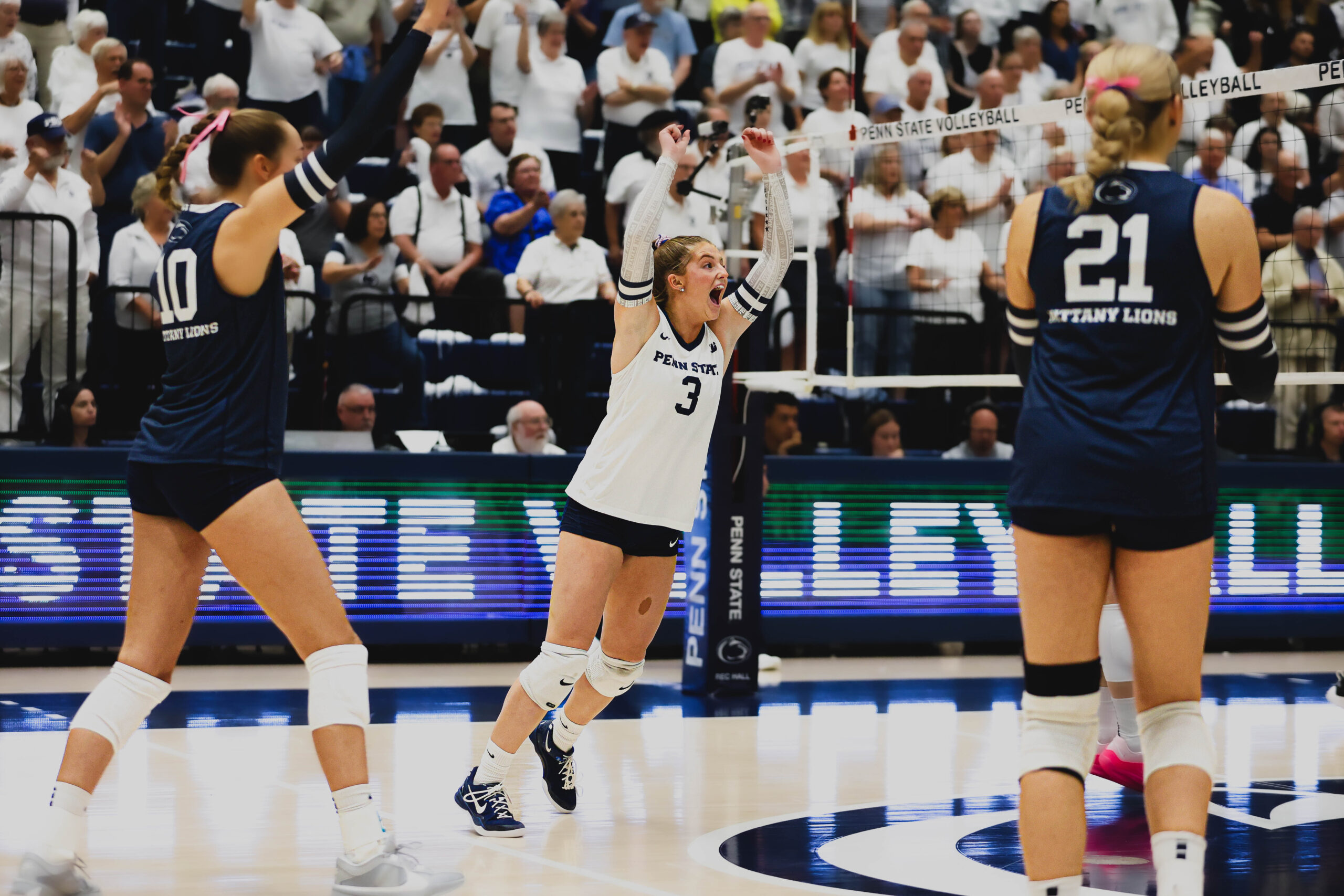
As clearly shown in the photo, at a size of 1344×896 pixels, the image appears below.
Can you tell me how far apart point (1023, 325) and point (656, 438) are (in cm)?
181

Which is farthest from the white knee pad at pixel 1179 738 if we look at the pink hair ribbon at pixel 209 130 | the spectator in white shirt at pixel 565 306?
the spectator in white shirt at pixel 565 306

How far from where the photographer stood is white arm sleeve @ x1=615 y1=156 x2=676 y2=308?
5105 mm

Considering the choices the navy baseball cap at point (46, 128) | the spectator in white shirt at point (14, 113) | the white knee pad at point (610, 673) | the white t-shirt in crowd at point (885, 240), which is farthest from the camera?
the white t-shirt in crowd at point (885, 240)

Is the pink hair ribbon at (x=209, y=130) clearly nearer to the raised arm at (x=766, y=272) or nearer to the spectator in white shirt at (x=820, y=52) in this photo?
the raised arm at (x=766, y=272)

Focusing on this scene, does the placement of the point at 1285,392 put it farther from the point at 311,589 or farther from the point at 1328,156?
the point at 311,589

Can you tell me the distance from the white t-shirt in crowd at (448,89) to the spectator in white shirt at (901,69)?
3.32 metres

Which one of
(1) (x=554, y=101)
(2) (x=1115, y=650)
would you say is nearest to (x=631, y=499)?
(2) (x=1115, y=650)

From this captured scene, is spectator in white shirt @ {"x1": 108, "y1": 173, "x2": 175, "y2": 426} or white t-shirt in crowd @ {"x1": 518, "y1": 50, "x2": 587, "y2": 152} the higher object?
white t-shirt in crowd @ {"x1": 518, "y1": 50, "x2": 587, "y2": 152}

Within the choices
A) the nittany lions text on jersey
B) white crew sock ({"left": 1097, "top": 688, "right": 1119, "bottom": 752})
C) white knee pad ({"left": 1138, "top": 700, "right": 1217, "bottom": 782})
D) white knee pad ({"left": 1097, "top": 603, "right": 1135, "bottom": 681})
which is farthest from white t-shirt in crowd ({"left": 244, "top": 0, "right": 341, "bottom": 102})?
white knee pad ({"left": 1138, "top": 700, "right": 1217, "bottom": 782})

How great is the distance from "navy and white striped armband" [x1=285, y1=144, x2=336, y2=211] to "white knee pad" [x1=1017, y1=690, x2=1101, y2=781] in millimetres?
2114

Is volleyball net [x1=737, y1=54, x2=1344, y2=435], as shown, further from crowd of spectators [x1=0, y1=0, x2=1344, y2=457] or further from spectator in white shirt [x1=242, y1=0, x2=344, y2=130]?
spectator in white shirt [x1=242, y1=0, x2=344, y2=130]

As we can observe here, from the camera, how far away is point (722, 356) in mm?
5559

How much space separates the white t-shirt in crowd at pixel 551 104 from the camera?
39.9ft

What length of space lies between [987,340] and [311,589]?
7.84 m
